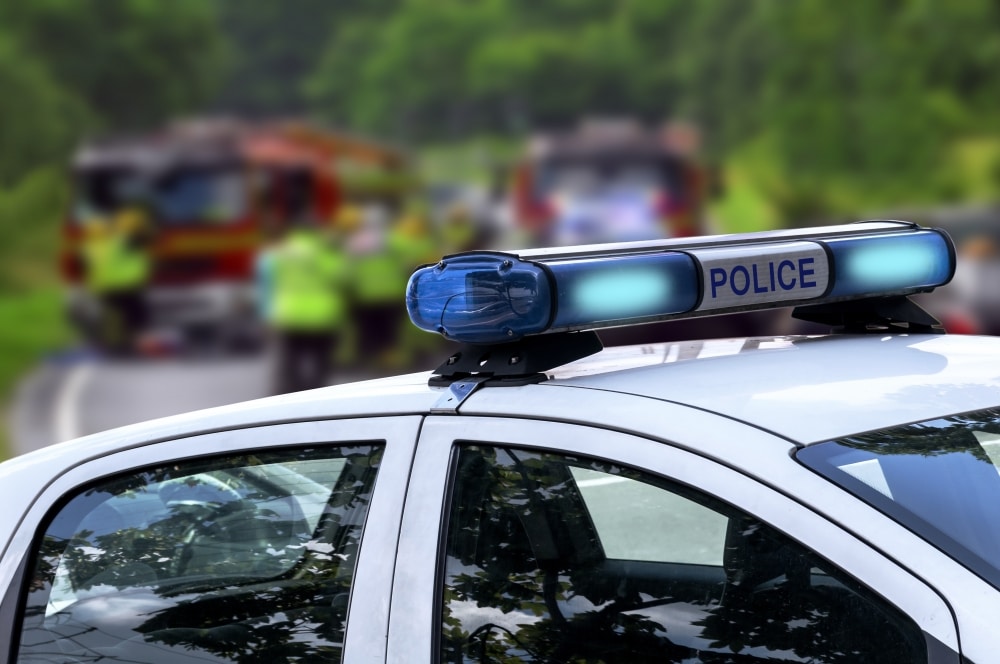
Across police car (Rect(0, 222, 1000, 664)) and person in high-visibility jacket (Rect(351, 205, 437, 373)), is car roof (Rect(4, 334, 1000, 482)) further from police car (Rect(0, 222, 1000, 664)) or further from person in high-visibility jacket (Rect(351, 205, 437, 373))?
person in high-visibility jacket (Rect(351, 205, 437, 373))

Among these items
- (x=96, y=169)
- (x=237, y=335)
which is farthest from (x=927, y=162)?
(x=96, y=169)

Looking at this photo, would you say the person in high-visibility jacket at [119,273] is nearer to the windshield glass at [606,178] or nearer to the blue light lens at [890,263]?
the windshield glass at [606,178]

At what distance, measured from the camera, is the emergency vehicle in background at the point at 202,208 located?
14930mm

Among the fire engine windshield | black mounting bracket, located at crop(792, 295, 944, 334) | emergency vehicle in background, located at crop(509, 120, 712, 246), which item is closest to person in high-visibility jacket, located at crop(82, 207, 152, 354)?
emergency vehicle in background, located at crop(509, 120, 712, 246)

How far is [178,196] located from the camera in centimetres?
1523

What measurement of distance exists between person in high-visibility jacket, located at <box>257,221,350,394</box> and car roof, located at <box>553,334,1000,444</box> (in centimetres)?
972

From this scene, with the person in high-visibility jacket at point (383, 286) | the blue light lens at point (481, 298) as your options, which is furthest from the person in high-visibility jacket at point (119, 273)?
the blue light lens at point (481, 298)

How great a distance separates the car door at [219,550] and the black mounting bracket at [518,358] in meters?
0.11

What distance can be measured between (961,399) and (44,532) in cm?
134

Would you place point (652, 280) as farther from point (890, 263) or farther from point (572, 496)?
point (890, 263)

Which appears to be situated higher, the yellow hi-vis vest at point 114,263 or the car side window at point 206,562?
the yellow hi-vis vest at point 114,263

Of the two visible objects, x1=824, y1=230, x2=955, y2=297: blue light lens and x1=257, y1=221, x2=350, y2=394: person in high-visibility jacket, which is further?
x1=257, y1=221, x2=350, y2=394: person in high-visibility jacket

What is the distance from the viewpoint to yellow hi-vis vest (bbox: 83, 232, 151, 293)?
15.0m

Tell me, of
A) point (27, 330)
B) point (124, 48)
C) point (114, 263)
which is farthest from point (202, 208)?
→ point (124, 48)
